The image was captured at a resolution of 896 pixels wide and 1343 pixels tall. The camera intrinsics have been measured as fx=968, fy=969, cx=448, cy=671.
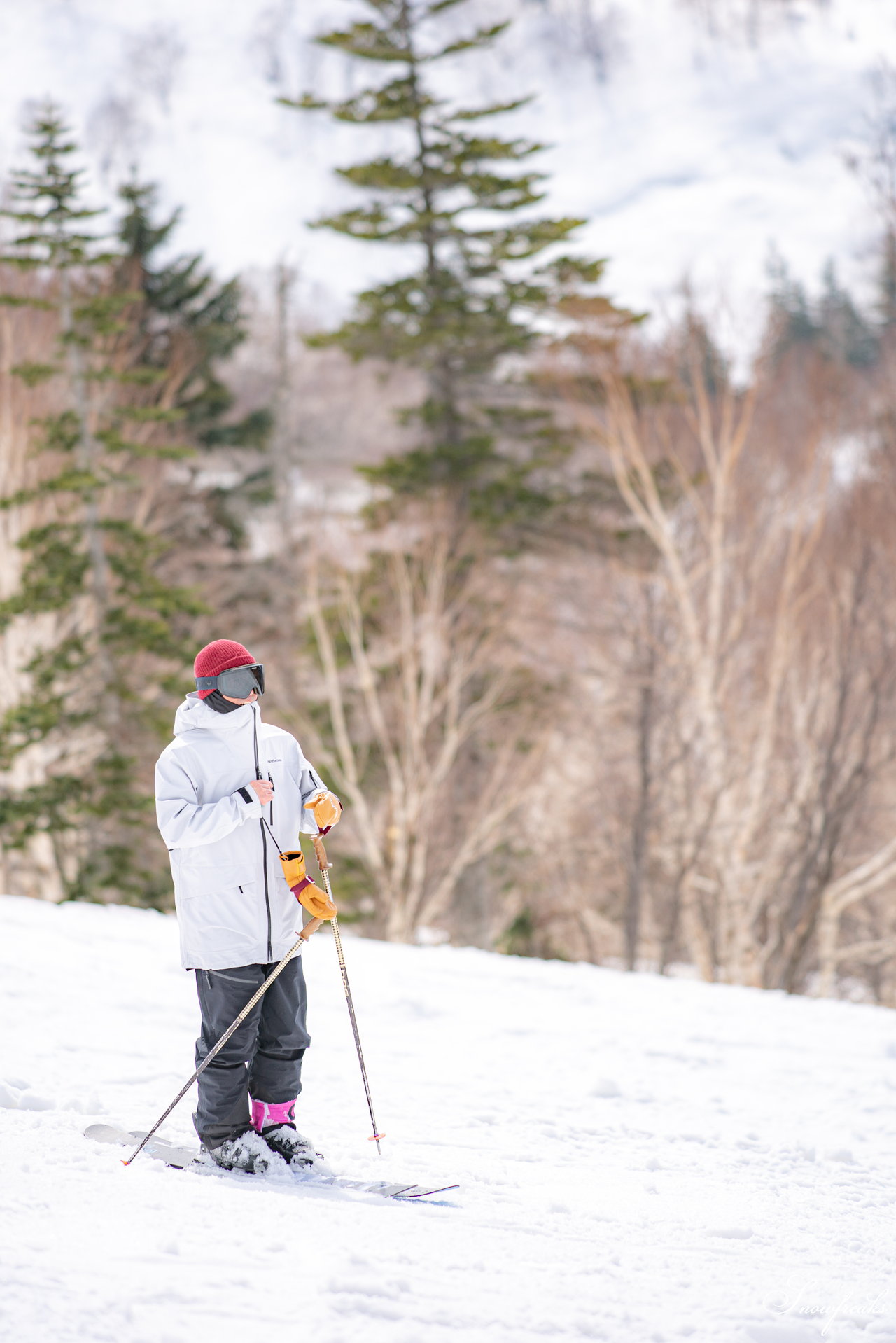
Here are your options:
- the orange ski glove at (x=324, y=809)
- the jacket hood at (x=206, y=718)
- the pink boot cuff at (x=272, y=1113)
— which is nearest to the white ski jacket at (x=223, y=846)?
the jacket hood at (x=206, y=718)

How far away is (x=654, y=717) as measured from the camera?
13.0 meters

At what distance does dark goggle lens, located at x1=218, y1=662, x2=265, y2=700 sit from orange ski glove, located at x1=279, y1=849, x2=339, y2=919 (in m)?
0.54

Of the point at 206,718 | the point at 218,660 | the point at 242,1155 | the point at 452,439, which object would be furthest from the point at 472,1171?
the point at 452,439

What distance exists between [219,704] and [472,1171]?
73.1 inches

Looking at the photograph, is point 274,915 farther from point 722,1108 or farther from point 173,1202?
point 722,1108

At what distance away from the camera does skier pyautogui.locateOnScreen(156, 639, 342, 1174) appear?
3094 mm

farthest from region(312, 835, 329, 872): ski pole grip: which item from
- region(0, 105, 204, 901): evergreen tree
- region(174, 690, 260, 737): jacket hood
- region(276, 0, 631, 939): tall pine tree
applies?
region(276, 0, 631, 939): tall pine tree

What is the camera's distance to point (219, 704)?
3.16 meters

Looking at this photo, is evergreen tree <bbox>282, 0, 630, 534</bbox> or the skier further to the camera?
evergreen tree <bbox>282, 0, 630, 534</bbox>

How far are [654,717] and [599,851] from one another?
540cm

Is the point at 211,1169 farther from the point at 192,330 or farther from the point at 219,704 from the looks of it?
the point at 192,330

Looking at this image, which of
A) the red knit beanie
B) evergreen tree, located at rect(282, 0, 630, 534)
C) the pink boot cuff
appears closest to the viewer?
the red knit beanie

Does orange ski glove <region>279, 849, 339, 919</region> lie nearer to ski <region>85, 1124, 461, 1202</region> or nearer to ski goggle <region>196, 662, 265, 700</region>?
ski goggle <region>196, 662, 265, 700</region>

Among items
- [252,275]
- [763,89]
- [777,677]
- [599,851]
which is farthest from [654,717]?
[763,89]
